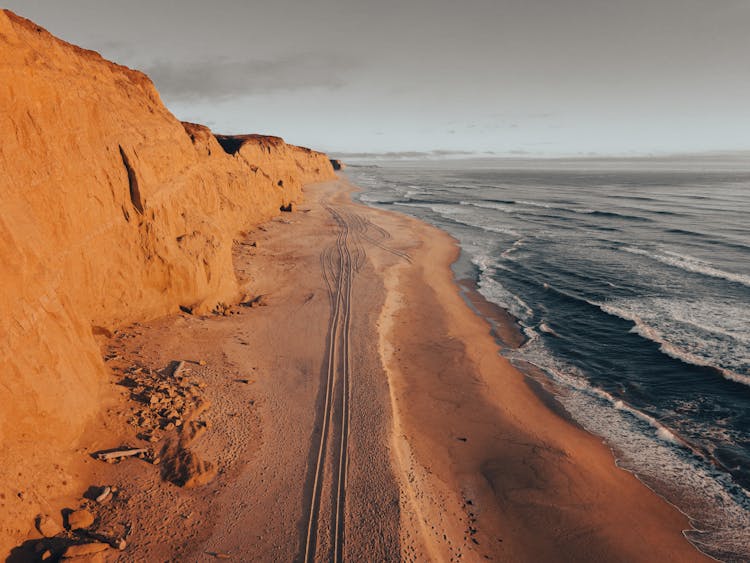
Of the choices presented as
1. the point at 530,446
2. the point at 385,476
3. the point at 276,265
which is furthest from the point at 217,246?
the point at 530,446

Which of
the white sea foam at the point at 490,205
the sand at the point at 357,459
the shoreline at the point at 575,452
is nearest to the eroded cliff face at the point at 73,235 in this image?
the sand at the point at 357,459

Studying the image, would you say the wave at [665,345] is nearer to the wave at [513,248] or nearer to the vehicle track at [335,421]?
the wave at [513,248]

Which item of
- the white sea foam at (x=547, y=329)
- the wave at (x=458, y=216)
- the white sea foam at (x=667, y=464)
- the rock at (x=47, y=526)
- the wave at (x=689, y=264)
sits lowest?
the white sea foam at (x=667, y=464)

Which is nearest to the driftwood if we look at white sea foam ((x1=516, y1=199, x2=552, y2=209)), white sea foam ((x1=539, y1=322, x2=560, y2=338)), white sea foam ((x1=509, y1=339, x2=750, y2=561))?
white sea foam ((x1=509, y1=339, x2=750, y2=561))

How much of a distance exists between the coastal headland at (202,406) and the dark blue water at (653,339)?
1.19m

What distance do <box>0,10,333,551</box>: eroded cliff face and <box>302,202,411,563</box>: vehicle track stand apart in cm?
497

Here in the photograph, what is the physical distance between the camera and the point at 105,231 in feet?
41.1

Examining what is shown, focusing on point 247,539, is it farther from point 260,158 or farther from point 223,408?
point 260,158

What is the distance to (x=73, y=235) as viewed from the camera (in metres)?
11.1

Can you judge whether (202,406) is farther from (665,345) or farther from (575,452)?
Answer: (665,345)

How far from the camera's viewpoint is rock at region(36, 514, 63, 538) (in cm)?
644

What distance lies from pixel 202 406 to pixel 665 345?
18.7 meters

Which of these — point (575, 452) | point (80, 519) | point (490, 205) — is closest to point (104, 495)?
point (80, 519)

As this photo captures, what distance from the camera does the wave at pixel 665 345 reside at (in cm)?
1462
